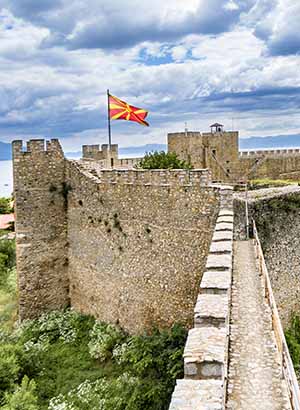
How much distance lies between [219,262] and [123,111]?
39.9 feet

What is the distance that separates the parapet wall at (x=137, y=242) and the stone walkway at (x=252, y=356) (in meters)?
3.16

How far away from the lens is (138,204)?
43.6ft

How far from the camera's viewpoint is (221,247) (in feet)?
28.5

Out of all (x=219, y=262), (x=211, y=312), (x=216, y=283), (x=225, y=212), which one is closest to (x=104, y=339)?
(x=225, y=212)

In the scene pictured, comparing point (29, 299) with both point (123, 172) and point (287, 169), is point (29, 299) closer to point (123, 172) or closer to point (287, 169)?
point (123, 172)

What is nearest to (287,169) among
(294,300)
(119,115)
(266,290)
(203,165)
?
(203,165)

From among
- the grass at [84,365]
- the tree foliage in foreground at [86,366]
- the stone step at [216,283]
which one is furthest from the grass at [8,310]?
the stone step at [216,283]

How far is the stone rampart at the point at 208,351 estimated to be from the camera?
4.18 metres

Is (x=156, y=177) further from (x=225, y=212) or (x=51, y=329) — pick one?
(x=51, y=329)

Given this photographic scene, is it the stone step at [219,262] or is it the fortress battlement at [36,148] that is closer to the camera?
the stone step at [219,262]

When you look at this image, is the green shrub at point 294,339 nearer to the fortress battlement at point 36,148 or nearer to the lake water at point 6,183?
the fortress battlement at point 36,148

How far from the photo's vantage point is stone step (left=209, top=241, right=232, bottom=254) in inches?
335

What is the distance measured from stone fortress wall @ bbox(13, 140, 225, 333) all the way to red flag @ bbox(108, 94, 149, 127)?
326cm

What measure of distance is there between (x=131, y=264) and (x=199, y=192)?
3.15 metres
